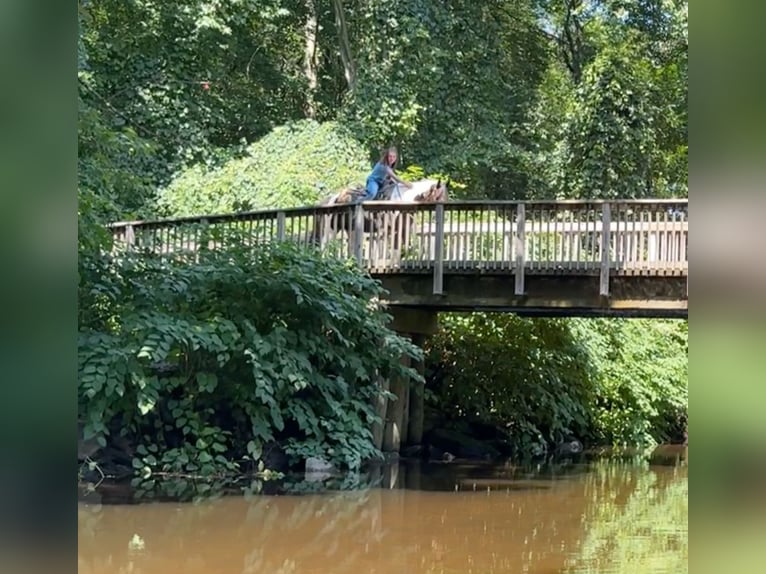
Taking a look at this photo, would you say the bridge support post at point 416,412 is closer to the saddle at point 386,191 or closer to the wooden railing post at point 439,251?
the wooden railing post at point 439,251

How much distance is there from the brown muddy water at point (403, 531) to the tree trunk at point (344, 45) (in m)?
13.7

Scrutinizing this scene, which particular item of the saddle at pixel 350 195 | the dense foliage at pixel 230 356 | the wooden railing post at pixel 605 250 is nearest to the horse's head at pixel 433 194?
the saddle at pixel 350 195

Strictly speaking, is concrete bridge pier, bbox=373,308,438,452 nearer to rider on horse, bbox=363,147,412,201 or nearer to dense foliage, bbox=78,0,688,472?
dense foliage, bbox=78,0,688,472

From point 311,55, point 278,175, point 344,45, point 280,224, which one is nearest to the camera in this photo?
point 280,224

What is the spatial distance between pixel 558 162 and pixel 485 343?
9.56 metres

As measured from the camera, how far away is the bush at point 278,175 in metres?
18.4

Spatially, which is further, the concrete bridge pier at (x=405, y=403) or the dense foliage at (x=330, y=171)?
the concrete bridge pier at (x=405, y=403)

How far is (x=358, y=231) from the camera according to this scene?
13109 millimetres

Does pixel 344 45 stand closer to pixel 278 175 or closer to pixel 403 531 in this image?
pixel 278 175

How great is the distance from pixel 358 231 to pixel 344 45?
11124 mm

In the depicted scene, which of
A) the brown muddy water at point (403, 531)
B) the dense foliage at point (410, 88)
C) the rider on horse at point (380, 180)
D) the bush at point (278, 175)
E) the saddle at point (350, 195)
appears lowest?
the brown muddy water at point (403, 531)

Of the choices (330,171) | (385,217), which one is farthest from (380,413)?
(330,171)
